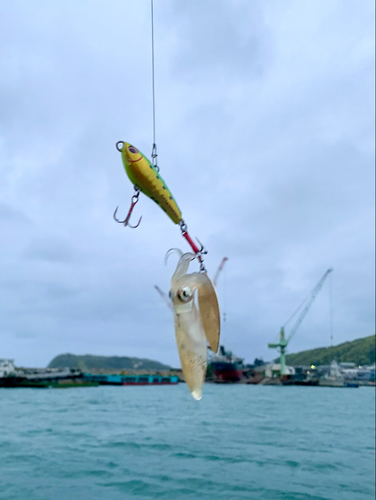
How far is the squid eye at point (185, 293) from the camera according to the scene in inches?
143

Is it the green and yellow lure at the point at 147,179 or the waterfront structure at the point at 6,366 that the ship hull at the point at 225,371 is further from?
the green and yellow lure at the point at 147,179

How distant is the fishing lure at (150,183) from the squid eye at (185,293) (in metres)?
0.26

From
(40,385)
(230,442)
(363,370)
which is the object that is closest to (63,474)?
(230,442)

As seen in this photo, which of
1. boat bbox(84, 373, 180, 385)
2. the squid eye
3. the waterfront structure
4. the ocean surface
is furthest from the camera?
boat bbox(84, 373, 180, 385)

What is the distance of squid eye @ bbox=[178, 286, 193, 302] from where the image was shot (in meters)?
3.64

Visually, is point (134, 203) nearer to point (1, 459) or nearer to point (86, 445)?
point (1, 459)

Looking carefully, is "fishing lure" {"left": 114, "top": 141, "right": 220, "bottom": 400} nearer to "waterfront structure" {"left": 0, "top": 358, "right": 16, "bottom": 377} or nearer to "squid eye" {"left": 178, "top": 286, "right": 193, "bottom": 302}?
"squid eye" {"left": 178, "top": 286, "right": 193, "bottom": 302}

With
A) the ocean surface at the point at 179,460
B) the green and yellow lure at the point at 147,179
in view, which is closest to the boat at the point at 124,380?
the ocean surface at the point at 179,460

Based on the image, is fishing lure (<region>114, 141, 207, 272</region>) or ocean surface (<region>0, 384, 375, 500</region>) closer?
fishing lure (<region>114, 141, 207, 272</region>)

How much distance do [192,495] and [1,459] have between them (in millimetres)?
5599

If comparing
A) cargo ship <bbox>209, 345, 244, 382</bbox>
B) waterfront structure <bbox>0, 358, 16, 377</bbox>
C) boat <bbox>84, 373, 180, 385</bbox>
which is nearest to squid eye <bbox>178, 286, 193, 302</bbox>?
waterfront structure <bbox>0, 358, 16, 377</bbox>

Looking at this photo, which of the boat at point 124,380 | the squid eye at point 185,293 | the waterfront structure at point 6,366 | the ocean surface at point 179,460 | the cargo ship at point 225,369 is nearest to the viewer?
the squid eye at point 185,293

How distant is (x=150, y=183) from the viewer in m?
3.72

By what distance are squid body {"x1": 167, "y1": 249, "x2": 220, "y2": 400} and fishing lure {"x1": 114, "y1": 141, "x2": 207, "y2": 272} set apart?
0.55 ft
